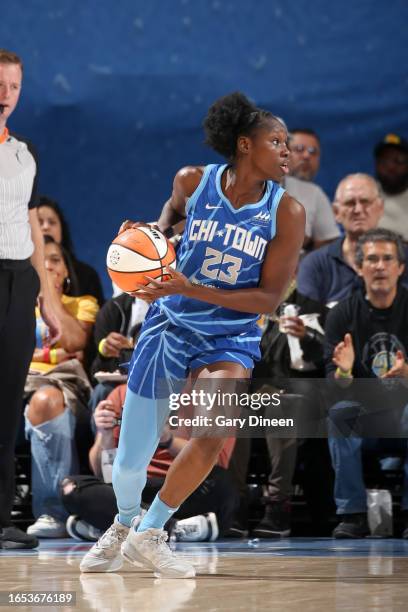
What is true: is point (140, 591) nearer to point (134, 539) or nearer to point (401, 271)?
point (134, 539)

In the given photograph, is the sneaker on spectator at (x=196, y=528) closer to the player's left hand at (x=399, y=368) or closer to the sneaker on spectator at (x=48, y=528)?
the sneaker on spectator at (x=48, y=528)

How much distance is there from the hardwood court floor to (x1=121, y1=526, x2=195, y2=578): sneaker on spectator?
0.05m

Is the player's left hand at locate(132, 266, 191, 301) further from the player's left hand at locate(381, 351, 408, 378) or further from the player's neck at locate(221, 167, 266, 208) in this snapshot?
the player's left hand at locate(381, 351, 408, 378)

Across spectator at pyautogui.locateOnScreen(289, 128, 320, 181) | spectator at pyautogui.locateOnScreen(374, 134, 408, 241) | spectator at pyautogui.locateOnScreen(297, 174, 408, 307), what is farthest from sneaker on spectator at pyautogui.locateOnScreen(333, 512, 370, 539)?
spectator at pyautogui.locateOnScreen(289, 128, 320, 181)

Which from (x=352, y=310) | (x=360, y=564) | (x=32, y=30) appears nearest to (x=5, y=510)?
(x=360, y=564)

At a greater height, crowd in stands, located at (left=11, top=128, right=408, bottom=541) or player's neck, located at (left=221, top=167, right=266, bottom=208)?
player's neck, located at (left=221, top=167, right=266, bottom=208)

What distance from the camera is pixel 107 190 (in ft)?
25.1

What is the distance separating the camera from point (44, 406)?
555cm

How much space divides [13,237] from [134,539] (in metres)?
1.43

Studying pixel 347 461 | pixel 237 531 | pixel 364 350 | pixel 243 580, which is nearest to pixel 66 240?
pixel 364 350

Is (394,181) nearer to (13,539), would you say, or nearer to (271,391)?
(271,391)

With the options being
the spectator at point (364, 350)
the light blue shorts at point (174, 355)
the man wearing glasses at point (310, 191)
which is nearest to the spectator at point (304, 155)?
the man wearing glasses at point (310, 191)

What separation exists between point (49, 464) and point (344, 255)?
2.02 m

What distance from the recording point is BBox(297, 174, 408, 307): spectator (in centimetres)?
621
